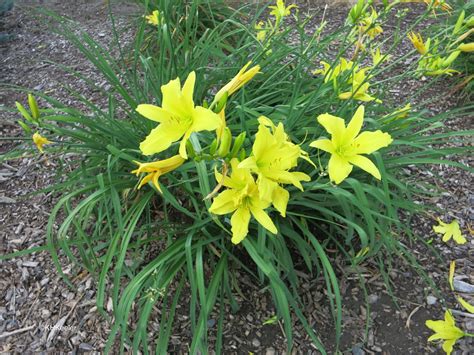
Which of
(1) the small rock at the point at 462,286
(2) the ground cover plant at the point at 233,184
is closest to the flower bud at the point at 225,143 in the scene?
(2) the ground cover plant at the point at 233,184

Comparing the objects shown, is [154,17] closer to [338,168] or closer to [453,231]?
[338,168]

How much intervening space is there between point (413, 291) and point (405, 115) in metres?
0.78

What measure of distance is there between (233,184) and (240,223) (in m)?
0.11

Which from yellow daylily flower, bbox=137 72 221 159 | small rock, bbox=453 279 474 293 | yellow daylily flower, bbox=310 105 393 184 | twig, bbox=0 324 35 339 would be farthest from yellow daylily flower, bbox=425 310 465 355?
twig, bbox=0 324 35 339

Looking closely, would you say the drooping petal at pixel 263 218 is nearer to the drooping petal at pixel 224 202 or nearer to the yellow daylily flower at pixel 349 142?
the drooping petal at pixel 224 202

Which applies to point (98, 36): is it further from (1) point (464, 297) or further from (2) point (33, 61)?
(1) point (464, 297)

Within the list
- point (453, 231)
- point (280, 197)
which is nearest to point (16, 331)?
point (280, 197)

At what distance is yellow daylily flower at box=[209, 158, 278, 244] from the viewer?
1193 mm

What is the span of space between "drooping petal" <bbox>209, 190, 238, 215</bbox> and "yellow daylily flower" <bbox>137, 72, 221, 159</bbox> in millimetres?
187

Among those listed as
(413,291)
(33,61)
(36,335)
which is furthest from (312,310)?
(33,61)

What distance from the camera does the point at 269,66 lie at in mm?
2416

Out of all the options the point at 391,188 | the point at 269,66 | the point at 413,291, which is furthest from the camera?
the point at 269,66

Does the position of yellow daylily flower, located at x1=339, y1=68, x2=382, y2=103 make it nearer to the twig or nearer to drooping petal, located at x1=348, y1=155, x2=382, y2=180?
drooping petal, located at x1=348, y1=155, x2=382, y2=180

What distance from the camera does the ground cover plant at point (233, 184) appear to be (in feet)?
3.96
